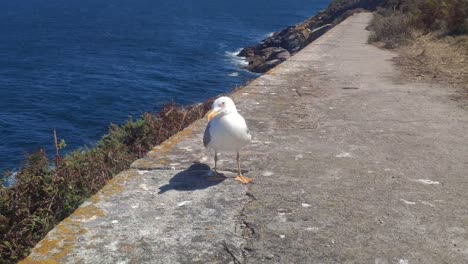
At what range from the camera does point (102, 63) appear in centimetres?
3788

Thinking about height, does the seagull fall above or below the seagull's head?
below

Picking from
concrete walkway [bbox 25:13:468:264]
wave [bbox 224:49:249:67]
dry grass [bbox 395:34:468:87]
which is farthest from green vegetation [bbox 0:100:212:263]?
wave [bbox 224:49:249:67]

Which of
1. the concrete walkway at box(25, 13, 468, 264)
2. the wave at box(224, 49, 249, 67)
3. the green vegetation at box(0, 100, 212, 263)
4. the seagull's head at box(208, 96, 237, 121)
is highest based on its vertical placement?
the seagull's head at box(208, 96, 237, 121)

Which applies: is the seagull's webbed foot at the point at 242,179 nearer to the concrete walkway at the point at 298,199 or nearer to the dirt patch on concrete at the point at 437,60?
the concrete walkway at the point at 298,199

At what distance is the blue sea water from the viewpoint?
2469 centimetres

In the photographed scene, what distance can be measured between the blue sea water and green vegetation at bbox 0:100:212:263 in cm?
213

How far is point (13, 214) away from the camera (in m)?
3.88

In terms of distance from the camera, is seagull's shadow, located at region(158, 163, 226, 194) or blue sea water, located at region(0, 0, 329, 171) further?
blue sea water, located at region(0, 0, 329, 171)

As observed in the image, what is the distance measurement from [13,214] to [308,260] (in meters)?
2.23

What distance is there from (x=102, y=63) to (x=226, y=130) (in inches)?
1406

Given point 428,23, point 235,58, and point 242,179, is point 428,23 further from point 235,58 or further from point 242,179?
point 235,58

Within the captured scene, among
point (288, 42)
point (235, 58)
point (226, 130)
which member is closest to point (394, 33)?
point (226, 130)

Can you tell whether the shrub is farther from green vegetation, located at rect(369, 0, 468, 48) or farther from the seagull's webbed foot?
the seagull's webbed foot

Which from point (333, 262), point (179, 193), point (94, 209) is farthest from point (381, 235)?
point (94, 209)
